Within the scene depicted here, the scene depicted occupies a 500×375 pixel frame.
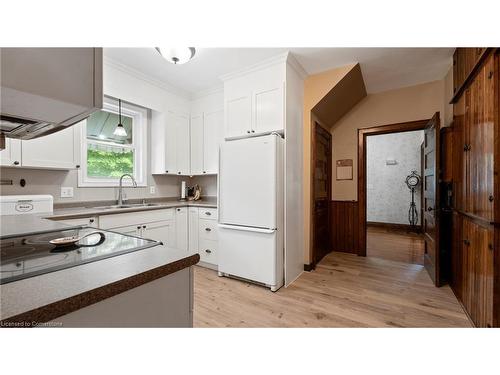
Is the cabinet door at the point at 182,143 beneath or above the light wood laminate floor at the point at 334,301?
above

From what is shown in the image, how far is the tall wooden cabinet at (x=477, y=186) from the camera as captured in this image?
1485 mm

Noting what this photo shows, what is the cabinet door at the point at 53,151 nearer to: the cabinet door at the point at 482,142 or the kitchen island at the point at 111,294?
the kitchen island at the point at 111,294

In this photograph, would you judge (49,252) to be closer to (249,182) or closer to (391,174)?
(249,182)

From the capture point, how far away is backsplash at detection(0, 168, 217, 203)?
2174mm

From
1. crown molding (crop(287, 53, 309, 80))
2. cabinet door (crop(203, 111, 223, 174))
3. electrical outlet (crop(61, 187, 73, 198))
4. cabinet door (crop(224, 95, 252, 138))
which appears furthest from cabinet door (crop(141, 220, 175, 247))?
crown molding (crop(287, 53, 309, 80))

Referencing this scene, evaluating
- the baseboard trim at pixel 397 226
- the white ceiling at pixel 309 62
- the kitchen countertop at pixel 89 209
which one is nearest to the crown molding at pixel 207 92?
the white ceiling at pixel 309 62

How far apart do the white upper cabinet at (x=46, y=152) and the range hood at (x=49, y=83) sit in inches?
70.5

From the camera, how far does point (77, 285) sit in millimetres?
596

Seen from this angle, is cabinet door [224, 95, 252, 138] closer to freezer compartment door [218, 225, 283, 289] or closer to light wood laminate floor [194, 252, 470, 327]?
freezer compartment door [218, 225, 283, 289]

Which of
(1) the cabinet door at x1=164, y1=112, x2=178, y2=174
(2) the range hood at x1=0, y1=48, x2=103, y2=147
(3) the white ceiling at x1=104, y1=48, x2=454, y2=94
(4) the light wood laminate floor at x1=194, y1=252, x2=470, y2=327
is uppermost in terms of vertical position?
(3) the white ceiling at x1=104, y1=48, x2=454, y2=94

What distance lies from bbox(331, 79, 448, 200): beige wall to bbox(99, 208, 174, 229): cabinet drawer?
2769 mm
